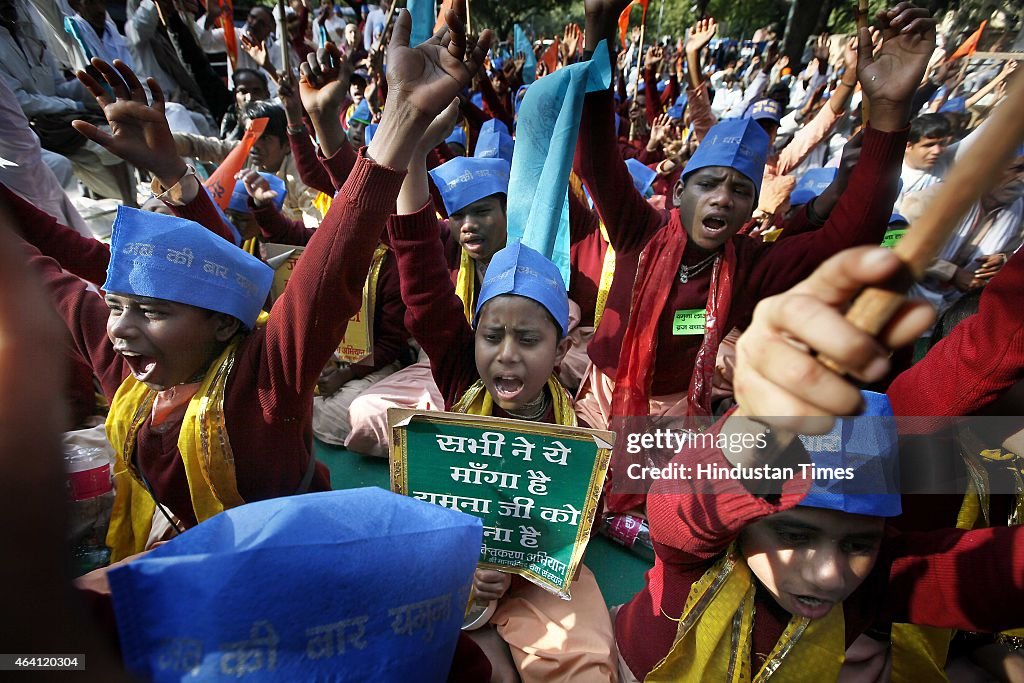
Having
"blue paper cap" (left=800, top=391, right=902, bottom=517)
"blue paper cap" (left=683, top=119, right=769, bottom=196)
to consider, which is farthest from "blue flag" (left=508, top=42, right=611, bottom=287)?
"blue paper cap" (left=800, top=391, right=902, bottom=517)

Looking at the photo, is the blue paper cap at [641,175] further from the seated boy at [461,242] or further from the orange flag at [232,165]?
the orange flag at [232,165]

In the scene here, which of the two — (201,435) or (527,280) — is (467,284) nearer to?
(527,280)

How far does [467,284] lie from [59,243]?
186cm

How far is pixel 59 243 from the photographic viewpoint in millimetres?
2133

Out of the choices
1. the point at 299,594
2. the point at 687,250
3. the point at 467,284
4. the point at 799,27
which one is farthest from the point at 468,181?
the point at 799,27

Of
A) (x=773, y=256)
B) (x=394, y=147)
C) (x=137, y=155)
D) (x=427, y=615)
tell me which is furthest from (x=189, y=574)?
(x=773, y=256)

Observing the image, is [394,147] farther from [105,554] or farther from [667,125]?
[667,125]

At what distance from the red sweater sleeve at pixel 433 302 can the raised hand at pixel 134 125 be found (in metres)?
1.08

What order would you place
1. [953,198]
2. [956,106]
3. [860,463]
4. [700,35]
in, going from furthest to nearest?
[700,35] → [956,106] → [860,463] → [953,198]

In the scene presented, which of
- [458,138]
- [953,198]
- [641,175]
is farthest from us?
[458,138]

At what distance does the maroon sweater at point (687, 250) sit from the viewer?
1.95m

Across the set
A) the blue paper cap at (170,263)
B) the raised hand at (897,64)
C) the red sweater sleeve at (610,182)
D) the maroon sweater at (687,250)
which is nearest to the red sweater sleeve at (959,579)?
the maroon sweater at (687,250)

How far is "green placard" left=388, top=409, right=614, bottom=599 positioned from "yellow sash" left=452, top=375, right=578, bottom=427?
410 millimetres

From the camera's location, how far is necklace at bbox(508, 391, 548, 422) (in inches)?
76.2
